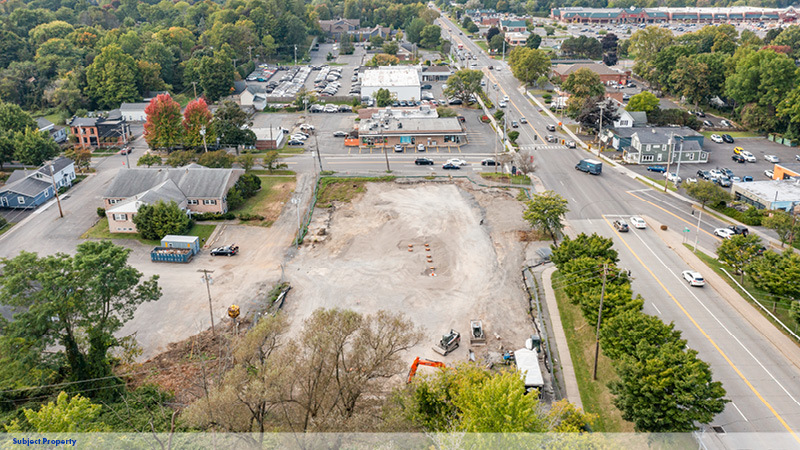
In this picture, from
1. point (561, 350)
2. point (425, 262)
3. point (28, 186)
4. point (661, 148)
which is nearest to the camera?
point (561, 350)

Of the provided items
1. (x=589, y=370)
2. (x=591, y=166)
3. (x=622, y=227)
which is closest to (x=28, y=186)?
(x=589, y=370)

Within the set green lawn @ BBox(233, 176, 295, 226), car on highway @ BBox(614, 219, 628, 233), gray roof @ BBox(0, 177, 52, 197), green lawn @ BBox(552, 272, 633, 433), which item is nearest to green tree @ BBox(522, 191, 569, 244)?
car on highway @ BBox(614, 219, 628, 233)

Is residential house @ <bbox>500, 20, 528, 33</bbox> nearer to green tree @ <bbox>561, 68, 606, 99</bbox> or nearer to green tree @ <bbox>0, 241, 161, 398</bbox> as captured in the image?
green tree @ <bbox>561, 68, 606, 99</bbox>

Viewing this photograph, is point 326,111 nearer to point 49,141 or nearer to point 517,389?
point 49,141

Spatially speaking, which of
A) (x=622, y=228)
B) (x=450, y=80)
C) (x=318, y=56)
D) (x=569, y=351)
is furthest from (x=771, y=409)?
(x=318, y=56)

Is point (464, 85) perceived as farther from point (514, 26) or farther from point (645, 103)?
point (514, 26)
